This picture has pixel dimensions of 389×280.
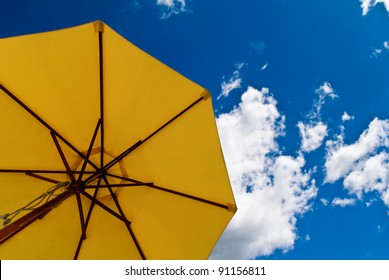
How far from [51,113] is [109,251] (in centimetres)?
252

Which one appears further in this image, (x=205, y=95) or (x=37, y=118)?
(x=205, y=95)

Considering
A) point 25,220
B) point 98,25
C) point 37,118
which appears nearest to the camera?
point 25,220

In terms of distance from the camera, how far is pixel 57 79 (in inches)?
163

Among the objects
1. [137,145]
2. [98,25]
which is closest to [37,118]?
[137,145]

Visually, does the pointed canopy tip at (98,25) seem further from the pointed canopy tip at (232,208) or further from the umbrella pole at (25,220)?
the pointed canopy tip at (232,208)

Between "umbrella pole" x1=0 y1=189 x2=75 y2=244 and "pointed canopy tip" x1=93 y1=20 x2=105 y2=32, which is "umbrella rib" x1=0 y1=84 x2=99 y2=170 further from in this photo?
"pointed canopy tip" x1=93 y1=20 x2=105 y2=32

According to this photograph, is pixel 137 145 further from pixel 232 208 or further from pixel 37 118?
pixel 232 208

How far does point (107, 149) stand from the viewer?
5.09 metres

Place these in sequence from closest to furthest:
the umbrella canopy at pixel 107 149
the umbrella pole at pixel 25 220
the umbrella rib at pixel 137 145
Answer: the umbrella pole at pixel 25 220
the umbrella canopy at pixel 107 149
the umbrella rib at pixel 137 145

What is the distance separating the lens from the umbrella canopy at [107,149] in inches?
159

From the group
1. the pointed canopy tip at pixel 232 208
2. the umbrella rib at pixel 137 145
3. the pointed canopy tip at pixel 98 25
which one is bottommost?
the pointed canopy tip at pixel 232 208

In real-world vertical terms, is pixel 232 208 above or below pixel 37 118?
below

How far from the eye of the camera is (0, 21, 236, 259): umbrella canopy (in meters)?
4.03

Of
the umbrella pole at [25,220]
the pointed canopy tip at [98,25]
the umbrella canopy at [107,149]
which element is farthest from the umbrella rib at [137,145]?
the pointed canopy tip at [98,25]
